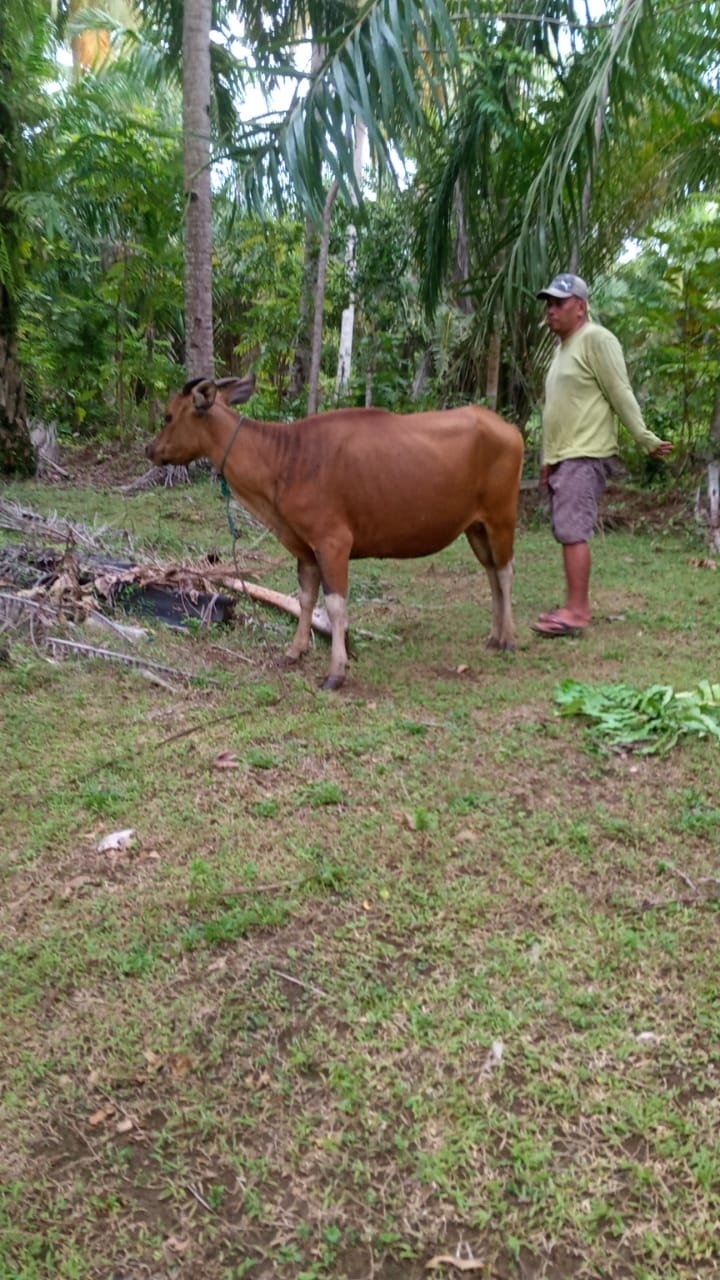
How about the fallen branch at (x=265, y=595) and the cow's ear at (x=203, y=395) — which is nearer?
the cow's ear at (x=203, y=395)

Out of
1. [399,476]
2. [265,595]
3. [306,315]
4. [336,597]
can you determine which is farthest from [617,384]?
[306,315]

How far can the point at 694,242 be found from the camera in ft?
27.8

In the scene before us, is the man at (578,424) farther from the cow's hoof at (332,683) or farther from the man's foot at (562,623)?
the cow's hoof at (332,683)

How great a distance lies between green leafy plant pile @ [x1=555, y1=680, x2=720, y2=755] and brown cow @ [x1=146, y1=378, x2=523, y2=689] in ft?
3.99

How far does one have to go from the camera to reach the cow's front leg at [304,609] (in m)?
5.12

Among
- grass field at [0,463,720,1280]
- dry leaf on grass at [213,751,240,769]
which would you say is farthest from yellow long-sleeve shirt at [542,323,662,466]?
dry leaf on grass at [213,751,240,769]

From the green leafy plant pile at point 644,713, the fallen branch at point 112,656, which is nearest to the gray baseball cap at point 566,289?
the green leafy plant pile at point 644,713

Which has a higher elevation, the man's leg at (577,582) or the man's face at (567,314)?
the man's face at (567,314)

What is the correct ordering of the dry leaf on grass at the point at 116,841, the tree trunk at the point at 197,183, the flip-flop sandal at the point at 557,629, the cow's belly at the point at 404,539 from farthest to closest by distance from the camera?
the tree trunk at the point at 197,183
the flip-flop sandal at the point at 557,629
the cow's belly at the point at 404,539
the dry leaf on grass at the point at 116,841

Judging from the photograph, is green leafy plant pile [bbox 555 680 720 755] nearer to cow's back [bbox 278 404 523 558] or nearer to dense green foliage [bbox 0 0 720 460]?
cow's back [bbox 278 404 523 558]

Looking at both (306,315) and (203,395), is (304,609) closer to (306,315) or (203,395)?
(203,395)

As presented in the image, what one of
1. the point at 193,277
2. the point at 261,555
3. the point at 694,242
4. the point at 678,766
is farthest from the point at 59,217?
the point at 678,766

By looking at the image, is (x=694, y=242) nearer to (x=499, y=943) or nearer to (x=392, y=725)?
(x=392, y=725)

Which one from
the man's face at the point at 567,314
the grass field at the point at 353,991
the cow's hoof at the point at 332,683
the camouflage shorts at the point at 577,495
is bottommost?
the grass field at the point at 353,991
